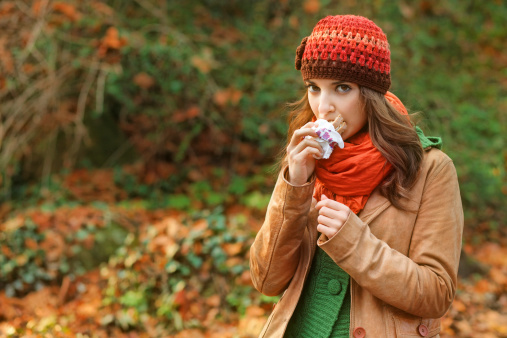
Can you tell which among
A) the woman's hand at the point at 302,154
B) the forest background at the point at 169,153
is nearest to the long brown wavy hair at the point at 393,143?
the woman's hand at the point at 302,154

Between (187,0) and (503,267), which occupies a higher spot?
(187,0)

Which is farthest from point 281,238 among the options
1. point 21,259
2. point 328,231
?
point 21,259

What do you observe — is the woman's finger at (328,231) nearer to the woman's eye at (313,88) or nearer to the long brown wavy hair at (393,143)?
the long brown wavy hair at (393,143)

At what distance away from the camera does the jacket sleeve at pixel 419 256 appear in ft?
5.57

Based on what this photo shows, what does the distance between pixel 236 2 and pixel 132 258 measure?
13.5ft

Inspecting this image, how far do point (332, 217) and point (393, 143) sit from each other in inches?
15.0

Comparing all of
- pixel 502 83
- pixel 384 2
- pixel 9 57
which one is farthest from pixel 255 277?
pixel 502 83

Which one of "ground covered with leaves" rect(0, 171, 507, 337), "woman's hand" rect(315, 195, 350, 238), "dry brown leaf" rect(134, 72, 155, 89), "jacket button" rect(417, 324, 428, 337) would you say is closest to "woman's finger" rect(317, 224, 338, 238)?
"woman's hand" rect(315, 195, 350, 238)

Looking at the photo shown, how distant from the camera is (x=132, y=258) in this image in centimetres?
440

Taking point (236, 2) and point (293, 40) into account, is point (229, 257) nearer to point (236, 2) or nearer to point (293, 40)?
point (293, 40)

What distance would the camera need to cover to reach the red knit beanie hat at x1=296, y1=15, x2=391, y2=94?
1824mm

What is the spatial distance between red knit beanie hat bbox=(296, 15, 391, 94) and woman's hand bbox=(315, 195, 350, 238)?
47 cm

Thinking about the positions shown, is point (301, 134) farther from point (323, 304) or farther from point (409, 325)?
point (409, 325)

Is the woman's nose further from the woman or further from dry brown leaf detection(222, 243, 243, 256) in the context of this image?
dry brown leaf detection(222, 243, 243, 256)
